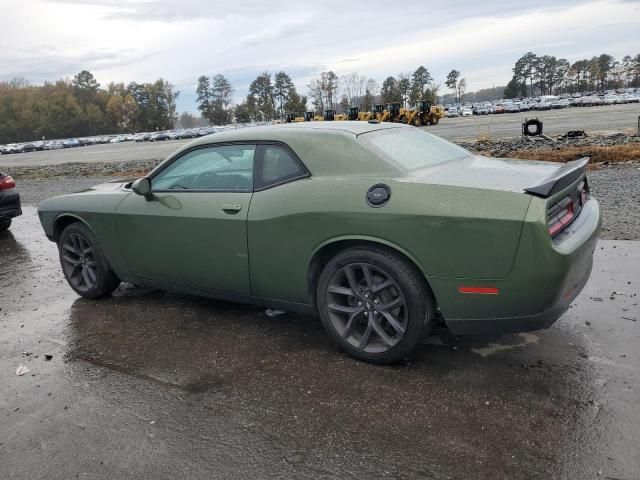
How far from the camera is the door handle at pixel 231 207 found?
12.7 ft

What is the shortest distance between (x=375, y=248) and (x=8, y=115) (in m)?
145

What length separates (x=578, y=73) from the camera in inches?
5404

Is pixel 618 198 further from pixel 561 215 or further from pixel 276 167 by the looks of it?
pixel 276 167

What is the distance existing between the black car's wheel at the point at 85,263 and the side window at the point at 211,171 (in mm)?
1008

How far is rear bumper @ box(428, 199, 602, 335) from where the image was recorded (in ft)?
9.40

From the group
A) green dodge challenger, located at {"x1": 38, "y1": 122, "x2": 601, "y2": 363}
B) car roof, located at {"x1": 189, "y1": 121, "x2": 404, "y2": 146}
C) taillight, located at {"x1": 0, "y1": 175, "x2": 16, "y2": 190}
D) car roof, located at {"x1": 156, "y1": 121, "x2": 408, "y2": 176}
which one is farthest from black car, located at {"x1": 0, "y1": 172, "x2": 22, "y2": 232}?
car roof, located at {"x1": 156, "y1": 121, "x2": 408, "y2": 176}

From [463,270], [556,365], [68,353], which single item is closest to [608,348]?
[556,365]

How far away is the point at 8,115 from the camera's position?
12494cm

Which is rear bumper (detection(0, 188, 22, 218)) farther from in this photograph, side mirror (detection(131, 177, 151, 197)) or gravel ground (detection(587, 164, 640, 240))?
gravel ground (detection(587, 164, 640, 240))

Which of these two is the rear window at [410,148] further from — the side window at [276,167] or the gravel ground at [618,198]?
the gravel ground at [618,198]

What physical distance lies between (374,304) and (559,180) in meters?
1.33

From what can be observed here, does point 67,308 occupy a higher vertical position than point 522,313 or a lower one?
lower

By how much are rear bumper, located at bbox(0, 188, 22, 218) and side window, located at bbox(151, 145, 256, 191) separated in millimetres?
5781

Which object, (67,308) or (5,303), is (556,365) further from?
(5,303)
